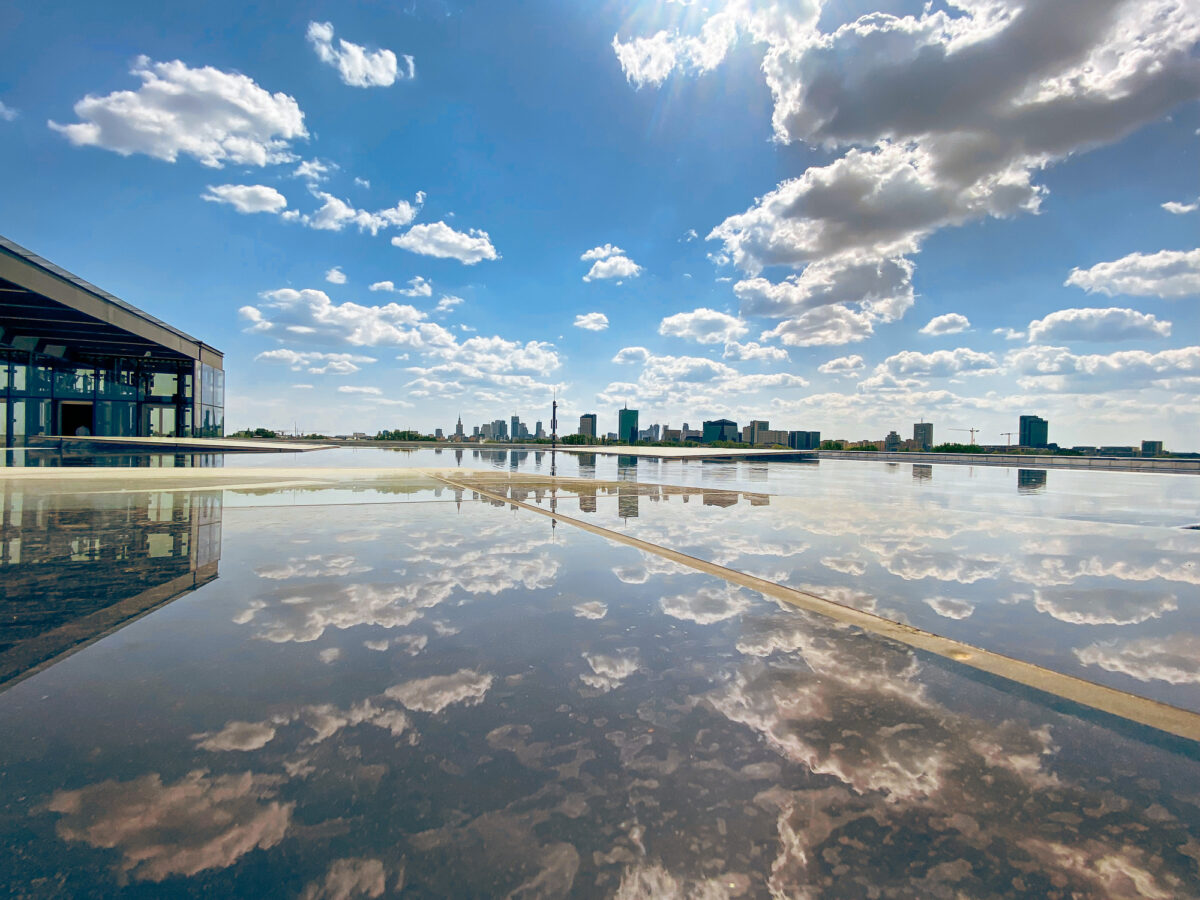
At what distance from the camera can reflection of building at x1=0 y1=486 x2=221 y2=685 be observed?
4844 mm

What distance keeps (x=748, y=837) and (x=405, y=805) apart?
176 cm

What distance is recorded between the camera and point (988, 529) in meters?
12.0

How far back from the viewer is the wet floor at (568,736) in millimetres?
2346

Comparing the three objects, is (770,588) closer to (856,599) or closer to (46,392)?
(856,599)

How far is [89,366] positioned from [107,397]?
3280 millimetres

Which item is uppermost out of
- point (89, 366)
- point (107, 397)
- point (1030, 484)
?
point (89, 366)

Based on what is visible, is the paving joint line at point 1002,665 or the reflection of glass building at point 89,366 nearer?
the paving joint line at point 1002,665

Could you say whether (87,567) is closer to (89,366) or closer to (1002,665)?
(1002,665)

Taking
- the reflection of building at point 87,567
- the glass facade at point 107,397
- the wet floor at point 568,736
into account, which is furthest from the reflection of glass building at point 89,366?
the wet floor at point 568,736

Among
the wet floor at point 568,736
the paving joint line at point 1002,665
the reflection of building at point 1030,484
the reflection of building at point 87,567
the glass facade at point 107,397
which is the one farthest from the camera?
the glass facade at point 107,397

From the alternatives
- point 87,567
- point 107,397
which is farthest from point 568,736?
point 107,397

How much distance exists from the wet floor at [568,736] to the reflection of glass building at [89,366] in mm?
39149

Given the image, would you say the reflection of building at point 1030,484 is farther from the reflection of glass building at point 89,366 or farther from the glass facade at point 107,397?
the glass facade at point 107,397

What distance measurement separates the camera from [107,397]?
5194cm
